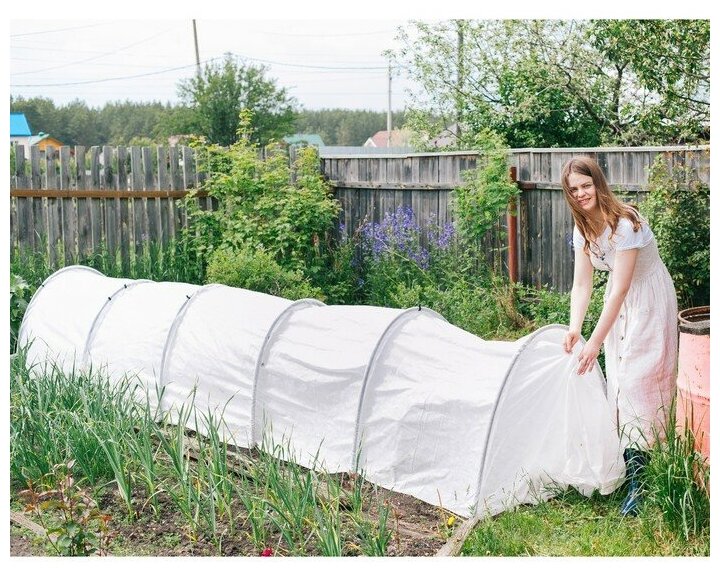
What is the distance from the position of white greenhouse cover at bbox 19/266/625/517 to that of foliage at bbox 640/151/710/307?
2.19 metres

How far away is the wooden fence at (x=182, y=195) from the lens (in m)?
7.55

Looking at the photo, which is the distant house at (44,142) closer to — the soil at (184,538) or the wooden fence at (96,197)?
the wooden fence at (96,197)

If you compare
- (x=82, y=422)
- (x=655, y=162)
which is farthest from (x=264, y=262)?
(x=82, y=422)

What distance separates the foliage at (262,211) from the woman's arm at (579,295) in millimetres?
4421

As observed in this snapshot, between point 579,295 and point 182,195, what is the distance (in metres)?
5.62

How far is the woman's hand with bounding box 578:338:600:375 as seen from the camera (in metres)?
4.01

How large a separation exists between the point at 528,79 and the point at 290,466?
7.65m

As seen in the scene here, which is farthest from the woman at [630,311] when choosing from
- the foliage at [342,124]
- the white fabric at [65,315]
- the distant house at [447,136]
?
the foliage at [342,124]

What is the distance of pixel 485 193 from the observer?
782 cm

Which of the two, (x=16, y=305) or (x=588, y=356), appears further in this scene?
(x=16, y=305)

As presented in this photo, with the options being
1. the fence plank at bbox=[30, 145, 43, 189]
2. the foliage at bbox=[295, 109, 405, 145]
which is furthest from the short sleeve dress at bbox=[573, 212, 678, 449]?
the foliage at bbox=[295, 109, 405, 145]

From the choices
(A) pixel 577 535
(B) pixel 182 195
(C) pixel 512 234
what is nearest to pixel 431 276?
(C) pixel 512 234

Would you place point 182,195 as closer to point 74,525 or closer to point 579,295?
point 579,295

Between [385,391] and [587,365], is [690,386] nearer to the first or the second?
[587,365]
